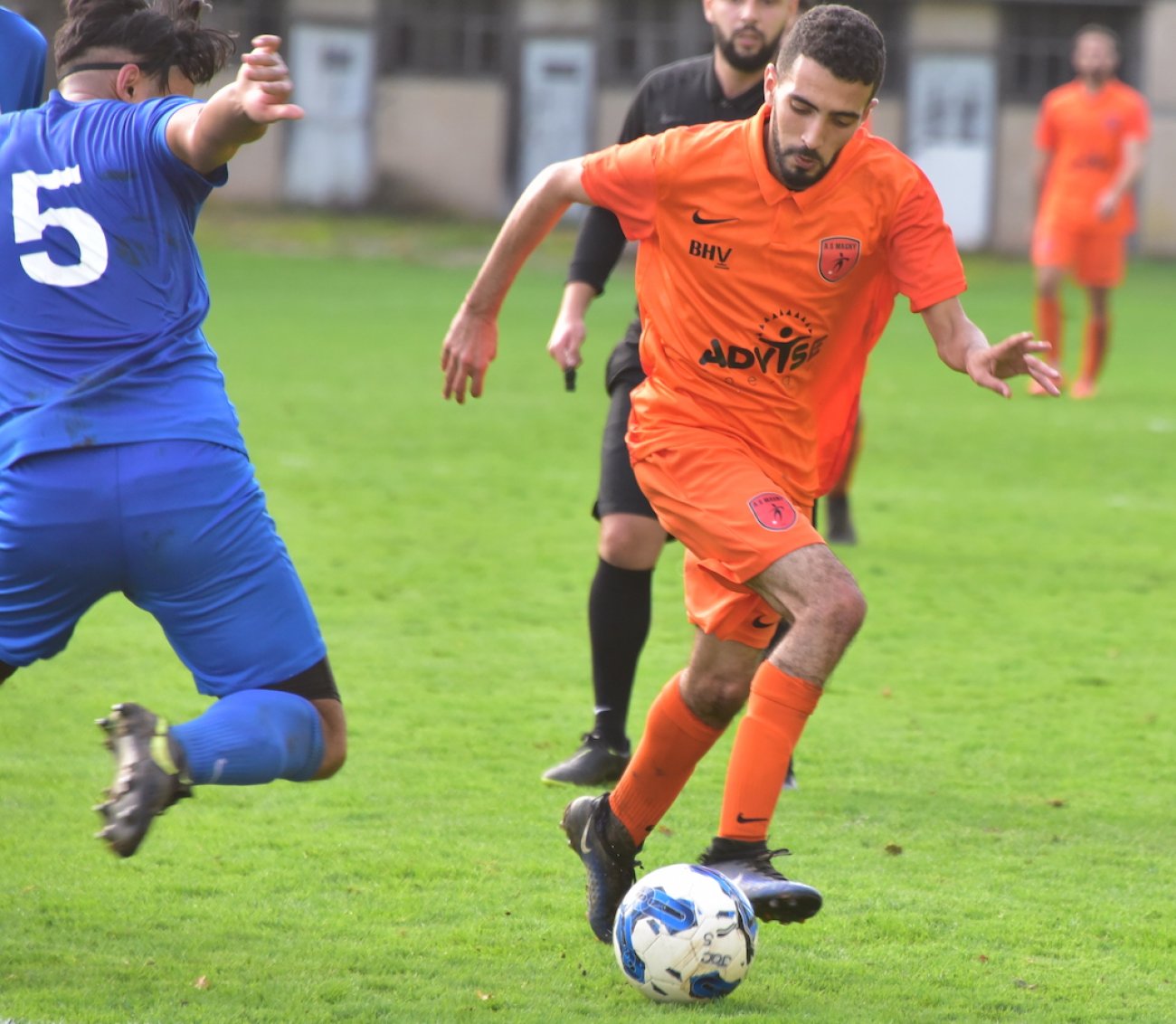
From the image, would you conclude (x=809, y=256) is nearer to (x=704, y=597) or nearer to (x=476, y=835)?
(x=704, y=597)

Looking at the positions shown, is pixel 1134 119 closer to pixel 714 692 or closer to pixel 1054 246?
pixel 1054 246

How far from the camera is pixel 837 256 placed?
13.8 ft

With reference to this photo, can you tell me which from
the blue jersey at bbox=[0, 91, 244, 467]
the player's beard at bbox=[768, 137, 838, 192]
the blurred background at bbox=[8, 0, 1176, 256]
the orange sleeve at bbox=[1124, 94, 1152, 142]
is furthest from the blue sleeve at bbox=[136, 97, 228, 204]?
the blurred background at bbox=[8, 0, 1176, 256]

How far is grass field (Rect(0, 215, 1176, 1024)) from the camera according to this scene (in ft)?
12.8

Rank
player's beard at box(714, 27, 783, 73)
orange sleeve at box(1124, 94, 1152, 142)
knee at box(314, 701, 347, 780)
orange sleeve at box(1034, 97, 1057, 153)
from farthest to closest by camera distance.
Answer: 1. orange sleeve at box(1034, 97, 1057, 153)
2. orange sleeve at box(1124, 94, 1152, 142)
3. player's beard at box(714, 27, 783, 73)
4. knee at box(314, 701, 347, 780)

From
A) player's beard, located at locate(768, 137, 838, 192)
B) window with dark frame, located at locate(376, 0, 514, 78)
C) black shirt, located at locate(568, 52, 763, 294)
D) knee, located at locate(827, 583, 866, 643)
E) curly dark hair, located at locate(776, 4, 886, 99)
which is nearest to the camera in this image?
knee, located at locate(827, 583, 866, 643)

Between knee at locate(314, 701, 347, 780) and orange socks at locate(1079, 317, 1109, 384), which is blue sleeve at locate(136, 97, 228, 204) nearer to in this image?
knee at locate(314, 701, 347, 780)

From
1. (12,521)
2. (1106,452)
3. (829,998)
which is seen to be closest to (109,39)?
(12,521)

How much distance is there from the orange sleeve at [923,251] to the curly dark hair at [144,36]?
155 cm

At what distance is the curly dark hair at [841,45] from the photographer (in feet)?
13.0

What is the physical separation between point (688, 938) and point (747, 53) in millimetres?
2691

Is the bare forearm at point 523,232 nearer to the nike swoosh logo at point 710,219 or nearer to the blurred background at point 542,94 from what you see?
the nike swoosh logo at point 710,219

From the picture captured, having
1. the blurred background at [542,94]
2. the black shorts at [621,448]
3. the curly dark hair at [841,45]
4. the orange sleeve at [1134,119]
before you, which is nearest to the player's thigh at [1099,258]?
the orange sleeve at [1134,119]

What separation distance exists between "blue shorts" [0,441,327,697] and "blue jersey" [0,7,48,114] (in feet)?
3.86
